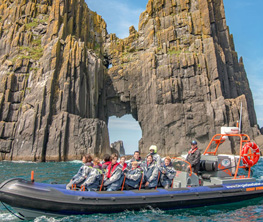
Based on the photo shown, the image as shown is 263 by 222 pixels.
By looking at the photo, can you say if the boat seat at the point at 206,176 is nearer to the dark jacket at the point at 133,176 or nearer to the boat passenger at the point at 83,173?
the dark jacket at the point at 133,176

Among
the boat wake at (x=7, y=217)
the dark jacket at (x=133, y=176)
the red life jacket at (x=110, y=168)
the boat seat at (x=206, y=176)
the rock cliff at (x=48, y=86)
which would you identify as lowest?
the boat wake at (x=7, y=217)

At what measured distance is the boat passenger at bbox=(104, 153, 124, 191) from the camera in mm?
9952

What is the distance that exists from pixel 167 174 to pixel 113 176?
8.15 ft

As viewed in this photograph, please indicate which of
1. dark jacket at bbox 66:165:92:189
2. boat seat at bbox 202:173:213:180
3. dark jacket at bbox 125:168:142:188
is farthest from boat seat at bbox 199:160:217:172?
dark jacket at bbox 66:165:92:189

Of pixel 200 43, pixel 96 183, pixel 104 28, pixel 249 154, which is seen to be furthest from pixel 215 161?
pixel 104 28

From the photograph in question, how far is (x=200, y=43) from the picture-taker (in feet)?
179

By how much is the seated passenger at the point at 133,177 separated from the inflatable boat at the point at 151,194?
519 mm

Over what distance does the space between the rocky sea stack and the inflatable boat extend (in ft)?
112

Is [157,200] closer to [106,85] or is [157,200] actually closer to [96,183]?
[96,183]

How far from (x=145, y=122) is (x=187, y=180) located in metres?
43.0

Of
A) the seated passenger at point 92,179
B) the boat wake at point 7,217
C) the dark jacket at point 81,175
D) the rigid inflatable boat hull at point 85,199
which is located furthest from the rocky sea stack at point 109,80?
the rigid inflatable boat hull at point 85,199

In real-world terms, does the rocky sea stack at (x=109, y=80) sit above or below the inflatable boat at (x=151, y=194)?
above

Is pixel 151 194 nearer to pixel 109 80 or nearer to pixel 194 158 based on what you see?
pixel 194 158

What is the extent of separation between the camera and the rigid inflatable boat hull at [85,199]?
8.68 metres
